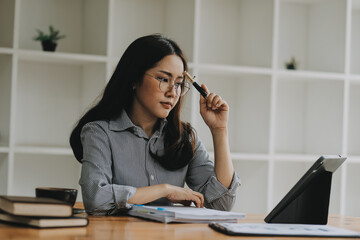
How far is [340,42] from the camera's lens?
142 inches

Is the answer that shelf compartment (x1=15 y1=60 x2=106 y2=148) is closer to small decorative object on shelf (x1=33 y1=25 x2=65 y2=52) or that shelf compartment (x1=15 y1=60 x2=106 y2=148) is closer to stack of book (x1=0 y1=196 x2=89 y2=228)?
small decorative object on shelf (x1=33 y1=25 x2=65 y2=52)

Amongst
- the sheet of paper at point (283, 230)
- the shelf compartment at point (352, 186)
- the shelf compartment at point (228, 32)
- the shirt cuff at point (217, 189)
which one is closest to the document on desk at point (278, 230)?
the sheet of paper at point (283, 230)

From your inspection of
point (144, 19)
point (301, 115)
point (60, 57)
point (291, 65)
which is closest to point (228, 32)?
point (291, 65)

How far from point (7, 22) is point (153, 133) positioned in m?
1.40

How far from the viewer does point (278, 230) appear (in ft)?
5.10

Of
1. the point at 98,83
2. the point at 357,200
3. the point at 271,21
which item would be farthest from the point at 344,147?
the point at 98,83

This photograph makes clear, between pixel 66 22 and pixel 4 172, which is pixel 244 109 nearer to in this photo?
pixel 66 22

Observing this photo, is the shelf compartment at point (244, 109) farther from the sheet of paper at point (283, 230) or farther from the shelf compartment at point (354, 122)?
the sheet of paper at point (283, 230)

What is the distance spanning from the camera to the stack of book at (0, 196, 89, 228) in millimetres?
1408

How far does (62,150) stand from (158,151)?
Result: 103 centimetres

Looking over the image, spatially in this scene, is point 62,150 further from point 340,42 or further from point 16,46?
point 340,42

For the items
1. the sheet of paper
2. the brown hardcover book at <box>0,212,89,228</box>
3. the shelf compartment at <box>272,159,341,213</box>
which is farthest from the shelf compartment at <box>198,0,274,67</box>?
the brown hardcover book at <box>0,212,89,228</box>

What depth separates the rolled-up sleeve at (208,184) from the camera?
220cm

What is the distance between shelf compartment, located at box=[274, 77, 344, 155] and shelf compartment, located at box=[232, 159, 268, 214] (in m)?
0.39
